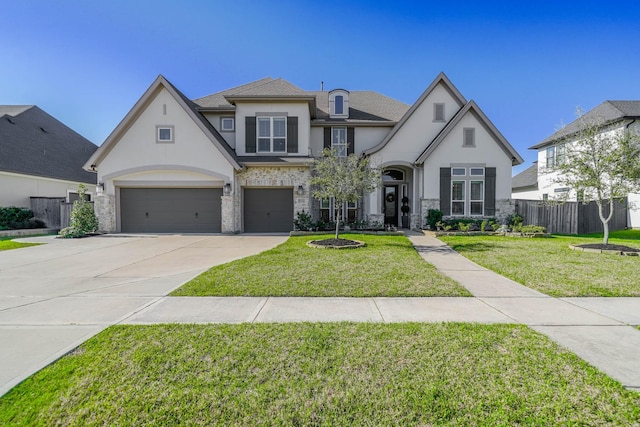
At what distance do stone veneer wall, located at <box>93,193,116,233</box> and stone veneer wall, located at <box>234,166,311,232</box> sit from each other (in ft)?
21.7

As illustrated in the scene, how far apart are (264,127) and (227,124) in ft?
8.39

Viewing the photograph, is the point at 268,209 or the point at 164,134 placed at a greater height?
the point at 164,134

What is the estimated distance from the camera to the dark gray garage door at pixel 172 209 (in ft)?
49.3

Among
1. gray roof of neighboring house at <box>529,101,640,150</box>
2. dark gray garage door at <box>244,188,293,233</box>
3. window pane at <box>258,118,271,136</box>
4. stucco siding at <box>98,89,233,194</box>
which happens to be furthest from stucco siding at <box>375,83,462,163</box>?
stucco siding at <box>98,89,233,194</box>

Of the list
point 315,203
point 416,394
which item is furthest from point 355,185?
point 416,394

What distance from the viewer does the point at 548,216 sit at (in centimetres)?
1536

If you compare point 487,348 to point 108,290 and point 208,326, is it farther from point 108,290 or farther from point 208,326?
point 108,290

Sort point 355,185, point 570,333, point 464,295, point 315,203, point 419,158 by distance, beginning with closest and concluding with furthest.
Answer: point 570,333 → point 464,295 → point 355,185 → point 419,158 → point 315,203

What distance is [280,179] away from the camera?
15156mm

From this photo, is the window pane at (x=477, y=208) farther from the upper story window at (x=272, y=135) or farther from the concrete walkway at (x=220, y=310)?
the upper story window at (x=272, y=135)

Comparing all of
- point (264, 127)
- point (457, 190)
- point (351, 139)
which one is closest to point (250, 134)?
point (264, 127)

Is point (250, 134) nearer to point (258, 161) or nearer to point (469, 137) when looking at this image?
point (258, 161)

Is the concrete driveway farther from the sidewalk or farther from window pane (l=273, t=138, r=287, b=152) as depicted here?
window pane (l=273, t=138, r=287, b=152)

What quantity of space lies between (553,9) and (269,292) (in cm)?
1617
